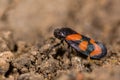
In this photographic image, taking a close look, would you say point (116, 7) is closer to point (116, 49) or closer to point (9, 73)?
point (116, 49)

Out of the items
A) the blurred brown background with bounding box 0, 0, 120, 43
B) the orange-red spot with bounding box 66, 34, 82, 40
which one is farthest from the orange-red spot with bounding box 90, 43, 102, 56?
the blurred brown background with bounding box 0, 0, 120, 43

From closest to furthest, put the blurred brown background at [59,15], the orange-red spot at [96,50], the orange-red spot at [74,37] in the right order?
the orange-red spot at [96,50], the orange-red spot at [74,37], the blurred brown background at [59,15]

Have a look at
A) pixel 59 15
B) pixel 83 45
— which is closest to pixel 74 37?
pixel 83 45

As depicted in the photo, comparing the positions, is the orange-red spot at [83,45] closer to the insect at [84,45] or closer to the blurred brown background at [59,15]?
the insect at [84,45]

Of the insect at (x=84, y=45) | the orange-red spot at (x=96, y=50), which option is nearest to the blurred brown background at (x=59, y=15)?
the insect at (x=84, y=45)

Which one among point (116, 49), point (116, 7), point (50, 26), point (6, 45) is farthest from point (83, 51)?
point (116, 7)
